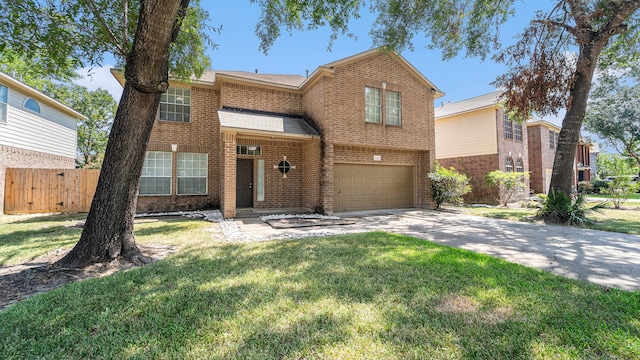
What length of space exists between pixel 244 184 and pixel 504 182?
14102mm

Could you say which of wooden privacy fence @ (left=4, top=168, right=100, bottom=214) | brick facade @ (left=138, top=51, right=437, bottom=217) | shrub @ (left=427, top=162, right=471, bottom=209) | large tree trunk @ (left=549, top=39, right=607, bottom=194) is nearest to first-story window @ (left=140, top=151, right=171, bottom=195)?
A: brick facade @ (left=138, top=51, right=437, bottom=217)

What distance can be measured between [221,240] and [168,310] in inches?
141

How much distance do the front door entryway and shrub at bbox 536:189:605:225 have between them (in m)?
11.3

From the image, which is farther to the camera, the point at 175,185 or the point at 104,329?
the point at 175,185

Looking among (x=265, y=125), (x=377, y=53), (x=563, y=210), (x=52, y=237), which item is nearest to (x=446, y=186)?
(x=563, y=210)

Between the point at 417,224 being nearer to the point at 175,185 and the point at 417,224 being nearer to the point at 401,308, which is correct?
the point at 401,308

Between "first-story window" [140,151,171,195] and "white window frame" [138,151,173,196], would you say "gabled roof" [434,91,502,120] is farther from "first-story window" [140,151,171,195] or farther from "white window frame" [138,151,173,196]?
"first-story window" [140,151,171,195]

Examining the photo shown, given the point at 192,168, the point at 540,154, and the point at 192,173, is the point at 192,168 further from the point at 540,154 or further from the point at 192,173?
the point at 540,154

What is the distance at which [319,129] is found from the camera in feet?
36.0

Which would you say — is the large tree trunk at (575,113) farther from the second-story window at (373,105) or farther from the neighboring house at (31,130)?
the neighboring house at (31,130)

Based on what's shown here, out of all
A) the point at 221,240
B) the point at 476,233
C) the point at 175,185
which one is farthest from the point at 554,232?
the point at 175,185

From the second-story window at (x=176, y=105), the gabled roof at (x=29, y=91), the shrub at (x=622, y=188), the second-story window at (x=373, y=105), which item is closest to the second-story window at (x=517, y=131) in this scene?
the shrub at (x=622, y=188)

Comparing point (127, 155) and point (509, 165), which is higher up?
point (509, 165)

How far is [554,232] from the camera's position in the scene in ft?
24.1
